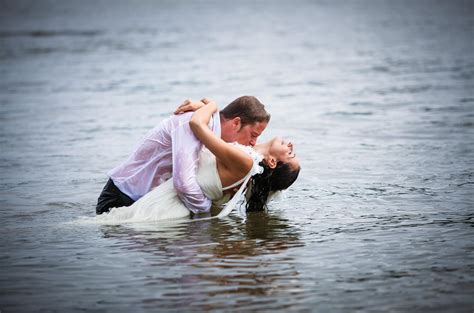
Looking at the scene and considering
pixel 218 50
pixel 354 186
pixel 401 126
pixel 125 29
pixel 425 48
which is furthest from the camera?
pixel 125 29

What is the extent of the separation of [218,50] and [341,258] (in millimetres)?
19100

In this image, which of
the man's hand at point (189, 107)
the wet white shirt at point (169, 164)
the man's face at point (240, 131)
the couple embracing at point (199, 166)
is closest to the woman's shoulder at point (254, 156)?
the couple embracing at point (199, 166)

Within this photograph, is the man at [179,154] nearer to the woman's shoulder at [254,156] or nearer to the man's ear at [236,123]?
the man's ear at [236,123]

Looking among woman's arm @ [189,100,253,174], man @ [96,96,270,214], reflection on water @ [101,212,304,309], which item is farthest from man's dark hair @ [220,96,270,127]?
reflection on water @ [101,212,304,309]

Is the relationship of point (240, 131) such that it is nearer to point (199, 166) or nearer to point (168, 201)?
point (199, 166)

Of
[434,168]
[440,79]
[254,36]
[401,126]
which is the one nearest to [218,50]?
[254,36]

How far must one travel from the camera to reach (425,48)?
23.6 meters

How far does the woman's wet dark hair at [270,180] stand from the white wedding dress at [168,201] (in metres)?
0.26

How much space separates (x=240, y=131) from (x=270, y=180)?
1.72 feet

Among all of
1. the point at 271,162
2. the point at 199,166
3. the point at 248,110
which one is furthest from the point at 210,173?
the point at 248,110

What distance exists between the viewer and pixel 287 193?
31.0 feet

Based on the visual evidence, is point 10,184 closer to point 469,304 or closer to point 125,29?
point 469,304

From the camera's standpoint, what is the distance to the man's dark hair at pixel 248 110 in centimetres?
775

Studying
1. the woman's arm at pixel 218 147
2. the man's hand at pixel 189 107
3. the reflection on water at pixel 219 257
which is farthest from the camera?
the man's hand at pixel 189 107
